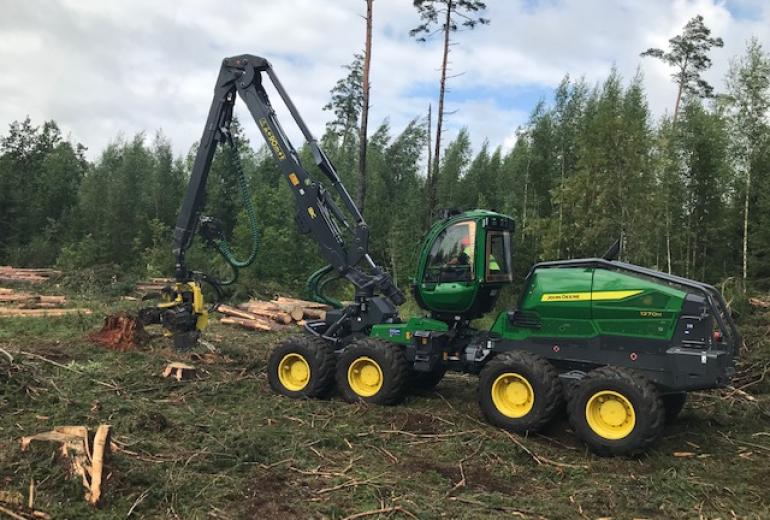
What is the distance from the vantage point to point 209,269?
77.8 ft

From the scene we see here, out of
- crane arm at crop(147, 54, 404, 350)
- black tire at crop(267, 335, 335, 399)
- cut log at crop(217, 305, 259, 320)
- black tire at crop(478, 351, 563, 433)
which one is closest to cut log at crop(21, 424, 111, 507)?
black tire at crop(267, 335, 335, 399)

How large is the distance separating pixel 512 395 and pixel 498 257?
1.73 meters

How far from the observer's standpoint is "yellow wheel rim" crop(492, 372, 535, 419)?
6367 millimetres

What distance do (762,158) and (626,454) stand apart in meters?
18.0

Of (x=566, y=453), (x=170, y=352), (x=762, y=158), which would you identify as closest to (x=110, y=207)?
(x=170, y=352)

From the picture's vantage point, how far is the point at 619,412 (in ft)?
19.2

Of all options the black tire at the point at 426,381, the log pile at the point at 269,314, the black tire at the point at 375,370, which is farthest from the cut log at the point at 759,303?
the log pile at the point at 269,314

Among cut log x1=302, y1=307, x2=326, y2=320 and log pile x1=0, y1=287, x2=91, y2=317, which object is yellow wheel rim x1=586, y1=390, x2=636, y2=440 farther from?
log pile x1=0, y1=287, x2=91, y2=317

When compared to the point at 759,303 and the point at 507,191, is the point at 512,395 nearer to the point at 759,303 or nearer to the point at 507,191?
the point at 759,303

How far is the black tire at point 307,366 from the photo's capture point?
7.65 meters

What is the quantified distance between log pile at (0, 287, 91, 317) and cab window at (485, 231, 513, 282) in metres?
10.4

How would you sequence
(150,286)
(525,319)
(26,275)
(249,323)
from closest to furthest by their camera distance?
1. (525,319)
2. (249,323)
3. (150,286)
4. (26,275)

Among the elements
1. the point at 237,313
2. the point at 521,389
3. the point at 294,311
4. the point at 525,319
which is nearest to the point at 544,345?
the point at 525,319

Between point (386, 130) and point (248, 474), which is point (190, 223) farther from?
point (386, 130)
